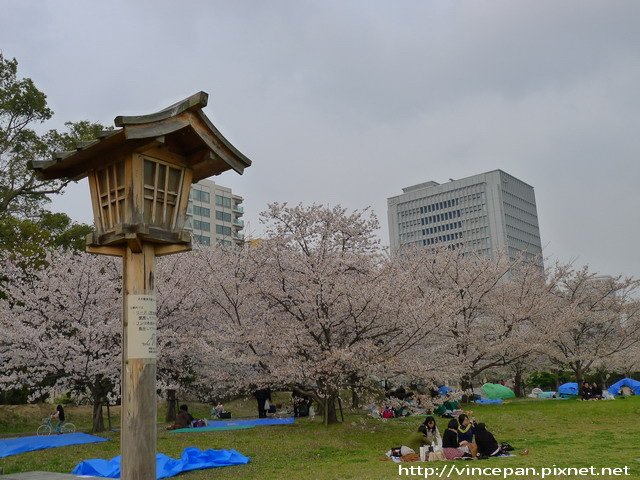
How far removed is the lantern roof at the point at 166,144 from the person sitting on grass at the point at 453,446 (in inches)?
285

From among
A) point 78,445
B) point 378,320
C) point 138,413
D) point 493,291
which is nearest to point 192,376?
point 78,445

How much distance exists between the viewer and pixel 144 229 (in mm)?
6613

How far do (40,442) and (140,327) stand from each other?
1109 cm

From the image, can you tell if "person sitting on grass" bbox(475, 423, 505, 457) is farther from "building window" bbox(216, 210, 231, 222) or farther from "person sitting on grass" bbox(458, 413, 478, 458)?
"building window" bbox(216, 210, 231, 222)

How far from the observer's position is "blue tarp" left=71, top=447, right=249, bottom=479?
10.5m

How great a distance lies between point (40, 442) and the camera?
15273mm

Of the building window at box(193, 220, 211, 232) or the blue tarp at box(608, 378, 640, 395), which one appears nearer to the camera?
the blue tarp at box(608, 378, 640, 395)

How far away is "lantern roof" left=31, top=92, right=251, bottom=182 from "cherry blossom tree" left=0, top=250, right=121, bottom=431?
429 inches

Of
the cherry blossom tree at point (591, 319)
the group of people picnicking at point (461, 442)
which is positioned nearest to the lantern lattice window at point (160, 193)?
the group of people picnicking at point (461, 442)

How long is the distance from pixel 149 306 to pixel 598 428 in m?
14.6

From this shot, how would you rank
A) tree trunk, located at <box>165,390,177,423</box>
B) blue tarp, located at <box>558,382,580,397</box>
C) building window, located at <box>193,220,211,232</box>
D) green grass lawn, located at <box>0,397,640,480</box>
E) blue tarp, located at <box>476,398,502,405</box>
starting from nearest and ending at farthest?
1. green grass lawn, located at <box>0,397,640,480</box>
2. tree trunk, located at <box>165,390,177,423</box>
3. blue tarp, located at <box>476,398,502,405</box>
4. blue tarp, located at <box>558,382,580,397</box>
5. building window, located at <box>193,220,211,232</box>

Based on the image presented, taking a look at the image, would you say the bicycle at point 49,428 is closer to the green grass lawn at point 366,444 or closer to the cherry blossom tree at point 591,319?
the green grass lawn at point 366,444

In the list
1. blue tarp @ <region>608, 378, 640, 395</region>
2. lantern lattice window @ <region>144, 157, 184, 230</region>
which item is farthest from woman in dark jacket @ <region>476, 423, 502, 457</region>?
blue tarp @ <region>608, 378, 640, 395</region>

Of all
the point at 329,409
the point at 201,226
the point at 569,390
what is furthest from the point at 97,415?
the point at 201,226
